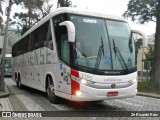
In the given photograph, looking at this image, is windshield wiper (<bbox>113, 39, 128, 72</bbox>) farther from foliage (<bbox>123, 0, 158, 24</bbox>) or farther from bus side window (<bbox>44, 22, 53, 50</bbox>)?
foliage (<bbox>123, 0, 158, 24</bbox>)

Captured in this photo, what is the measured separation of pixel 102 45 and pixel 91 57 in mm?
574

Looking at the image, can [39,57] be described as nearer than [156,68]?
Yes

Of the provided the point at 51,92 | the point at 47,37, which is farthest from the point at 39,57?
the point at 51,92

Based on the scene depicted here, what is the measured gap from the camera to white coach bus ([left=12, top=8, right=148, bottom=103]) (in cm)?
1004

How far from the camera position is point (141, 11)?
48.2 metres

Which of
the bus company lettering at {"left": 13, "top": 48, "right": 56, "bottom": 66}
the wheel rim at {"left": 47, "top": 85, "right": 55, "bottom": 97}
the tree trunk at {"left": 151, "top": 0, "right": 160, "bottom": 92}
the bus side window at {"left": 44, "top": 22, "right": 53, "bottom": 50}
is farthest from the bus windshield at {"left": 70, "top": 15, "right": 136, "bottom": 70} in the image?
the tree trunk at {"left": 151, "top": 0, "right": 160, "bottom": 92}

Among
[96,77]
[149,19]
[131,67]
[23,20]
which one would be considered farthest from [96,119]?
[23,20]

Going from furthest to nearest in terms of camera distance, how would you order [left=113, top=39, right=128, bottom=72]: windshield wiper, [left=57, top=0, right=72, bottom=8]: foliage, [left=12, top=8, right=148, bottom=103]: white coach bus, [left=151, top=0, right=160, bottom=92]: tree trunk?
[left=57, top=0, right=72, bottom=8]: foliage < [left=151, top=0, right=160, bottom=92]: tree trunk < [left=113, top=39, right=128, bottom=72]: windshield wiper < [left=12, top=8, right=148, bottom=103]: white coach bus

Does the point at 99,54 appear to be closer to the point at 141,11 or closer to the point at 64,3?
the point at 64,3

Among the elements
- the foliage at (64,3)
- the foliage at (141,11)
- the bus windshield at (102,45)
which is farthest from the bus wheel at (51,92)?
the foliage at (141,11)

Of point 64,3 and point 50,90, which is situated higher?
point 64,3

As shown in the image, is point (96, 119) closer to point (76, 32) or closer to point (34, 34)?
point (76, 32)

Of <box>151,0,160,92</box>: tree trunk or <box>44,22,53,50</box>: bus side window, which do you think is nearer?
<box>44,22,53,50</box>: bus side window

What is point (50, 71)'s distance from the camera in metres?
12.6
